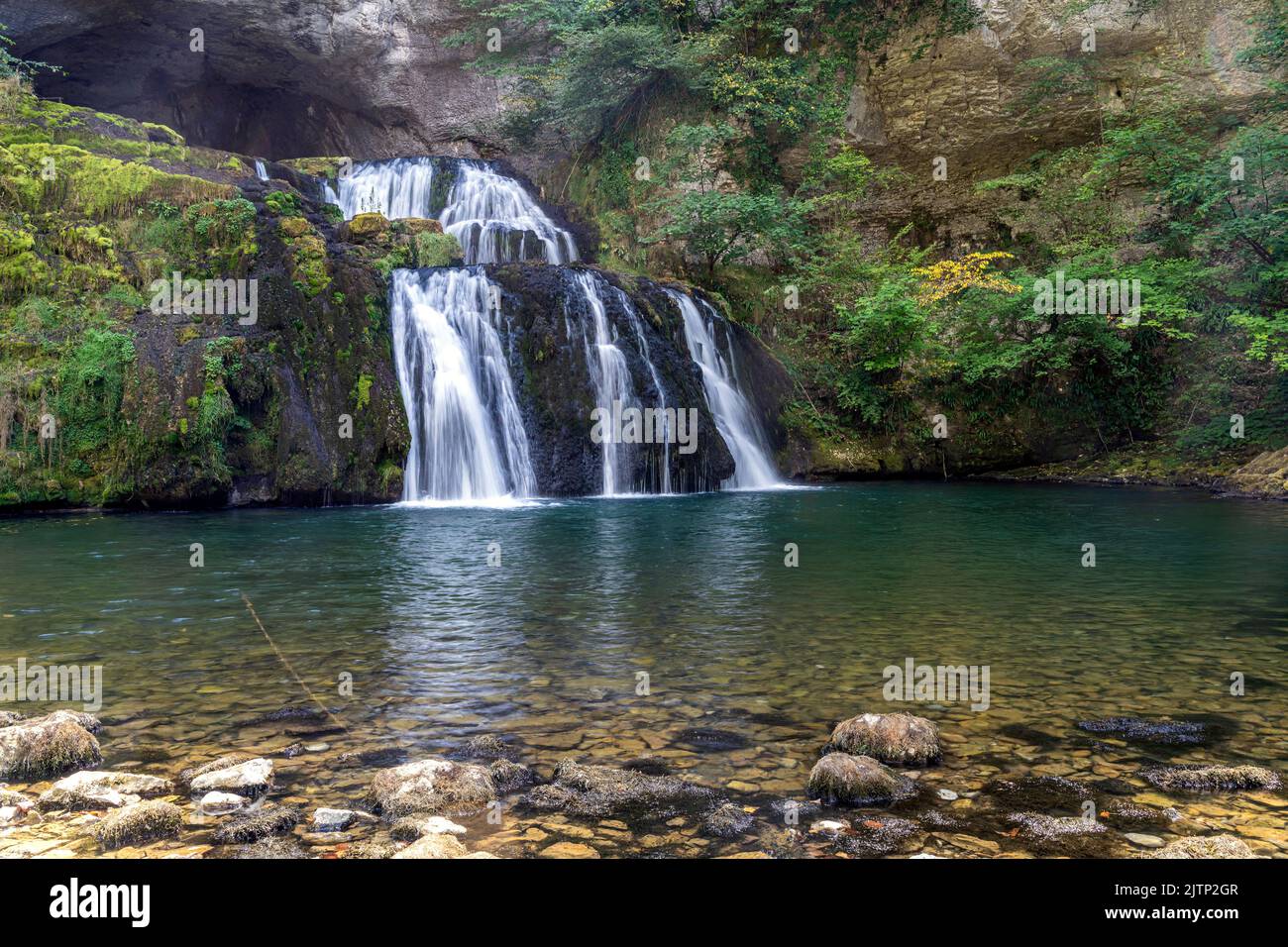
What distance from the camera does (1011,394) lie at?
69.2 feet

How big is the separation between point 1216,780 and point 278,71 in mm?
30842

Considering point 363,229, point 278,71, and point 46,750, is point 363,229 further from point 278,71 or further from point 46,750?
point 46,750

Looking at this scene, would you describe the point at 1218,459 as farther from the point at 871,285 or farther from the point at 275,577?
the point at 275,577

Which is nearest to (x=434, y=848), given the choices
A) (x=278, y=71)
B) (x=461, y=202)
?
(x=461, y=202)

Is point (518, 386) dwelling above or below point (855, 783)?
above

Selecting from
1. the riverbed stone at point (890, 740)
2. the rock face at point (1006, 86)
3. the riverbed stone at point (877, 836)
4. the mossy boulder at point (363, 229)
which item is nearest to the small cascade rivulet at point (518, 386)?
the mossy boulder at point (363, 229)

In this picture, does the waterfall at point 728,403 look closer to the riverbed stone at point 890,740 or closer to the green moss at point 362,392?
the green moss at point 362,392

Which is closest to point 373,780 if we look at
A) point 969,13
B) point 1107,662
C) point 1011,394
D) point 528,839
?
point 528,839

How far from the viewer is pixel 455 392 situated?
16.7 meters

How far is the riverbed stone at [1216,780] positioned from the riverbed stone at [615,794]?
1.74 m

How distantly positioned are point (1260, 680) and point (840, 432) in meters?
16.9

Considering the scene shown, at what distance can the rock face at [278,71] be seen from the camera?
2364 centimetres

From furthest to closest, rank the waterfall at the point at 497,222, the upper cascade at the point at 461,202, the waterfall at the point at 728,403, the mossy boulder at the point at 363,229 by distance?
the upper cascade at the point at 461,202 < the waterfall at the point at 497,222 < the waterfall at the point at 728,403 < the mossy boulder at the point at 363,229

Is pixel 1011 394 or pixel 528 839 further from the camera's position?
pixel 1011 394
